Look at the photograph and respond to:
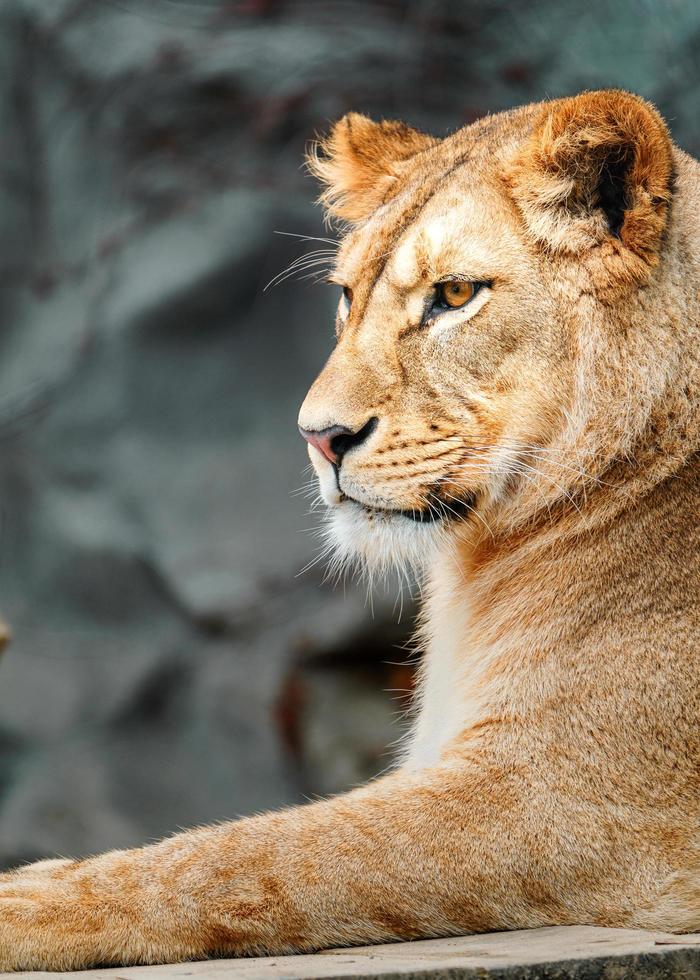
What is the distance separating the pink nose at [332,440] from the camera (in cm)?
309

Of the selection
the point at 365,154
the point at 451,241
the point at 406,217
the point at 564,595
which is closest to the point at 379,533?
the point at 564,595

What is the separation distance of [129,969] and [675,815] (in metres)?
1.19

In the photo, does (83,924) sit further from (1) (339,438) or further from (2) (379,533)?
(1) (339,438)

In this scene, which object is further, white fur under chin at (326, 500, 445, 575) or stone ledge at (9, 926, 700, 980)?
white fur under chin at (326, 500, 445, 575)

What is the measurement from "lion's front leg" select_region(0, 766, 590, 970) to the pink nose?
80cm

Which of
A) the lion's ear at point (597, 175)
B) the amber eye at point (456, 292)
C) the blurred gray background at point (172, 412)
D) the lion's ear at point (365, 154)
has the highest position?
the lion's ear at point (597, 175)

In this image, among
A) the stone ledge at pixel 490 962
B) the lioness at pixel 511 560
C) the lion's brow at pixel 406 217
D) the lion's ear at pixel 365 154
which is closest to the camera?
the stone ledge at pixel 490 962

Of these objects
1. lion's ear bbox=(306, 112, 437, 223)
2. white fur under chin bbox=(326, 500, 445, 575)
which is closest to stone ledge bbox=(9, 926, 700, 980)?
white fur under chin bbox=(326, 500, 445, 575)

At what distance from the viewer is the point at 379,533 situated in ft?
10.5

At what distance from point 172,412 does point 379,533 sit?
3.65 meters

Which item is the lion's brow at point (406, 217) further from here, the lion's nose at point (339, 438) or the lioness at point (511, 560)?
the lion's nose at point (339, 438)

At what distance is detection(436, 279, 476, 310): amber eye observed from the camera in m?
3.19

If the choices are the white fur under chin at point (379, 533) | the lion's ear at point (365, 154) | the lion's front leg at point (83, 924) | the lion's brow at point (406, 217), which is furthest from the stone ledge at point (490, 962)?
the lion's ear at point (365, 154)

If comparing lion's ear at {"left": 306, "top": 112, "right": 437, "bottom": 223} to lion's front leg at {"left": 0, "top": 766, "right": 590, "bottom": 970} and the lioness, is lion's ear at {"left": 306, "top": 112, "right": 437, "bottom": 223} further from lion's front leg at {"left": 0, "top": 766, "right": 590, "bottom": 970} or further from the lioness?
lion's front leg at {"left": 0, "top": 766, "right": 590, "bottom": 970}
